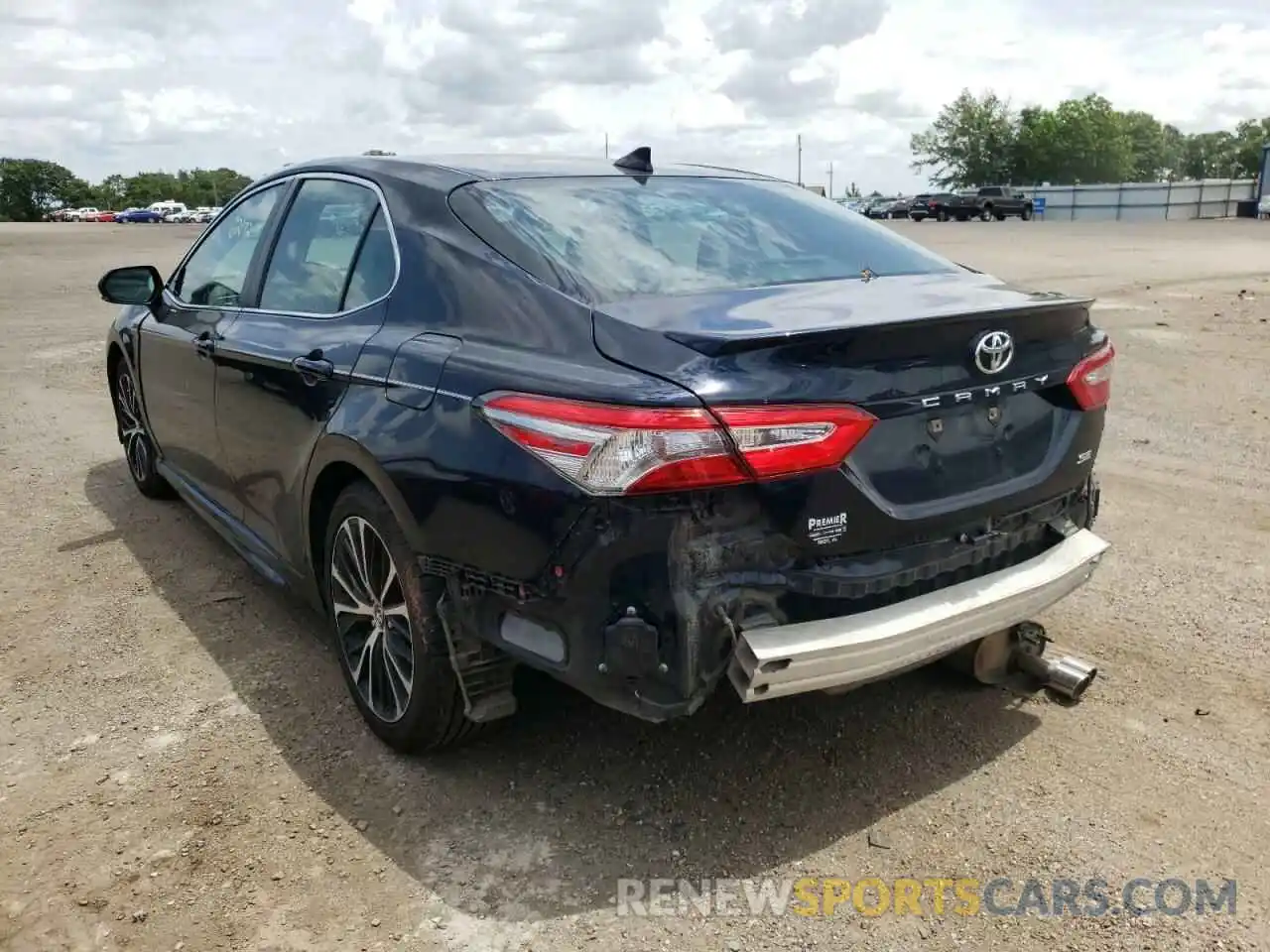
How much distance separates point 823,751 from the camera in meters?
3.21

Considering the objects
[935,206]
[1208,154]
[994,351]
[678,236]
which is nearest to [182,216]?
[935,206]

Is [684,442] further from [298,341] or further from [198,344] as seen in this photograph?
[198,344]

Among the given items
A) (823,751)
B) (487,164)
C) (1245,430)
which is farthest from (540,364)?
(1245,430)

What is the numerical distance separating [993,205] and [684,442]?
56.7 metres

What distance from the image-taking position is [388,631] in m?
3.16

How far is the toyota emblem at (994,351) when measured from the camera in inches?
107

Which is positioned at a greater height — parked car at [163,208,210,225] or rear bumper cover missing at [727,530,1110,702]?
parked car at [163,208,210,225]

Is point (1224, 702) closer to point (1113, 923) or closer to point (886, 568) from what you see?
point (1113, 923)

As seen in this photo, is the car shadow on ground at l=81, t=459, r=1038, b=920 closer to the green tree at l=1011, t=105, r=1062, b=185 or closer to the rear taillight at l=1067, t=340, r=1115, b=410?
the rear taillight at l=1067, t=340, r=1115, b=410

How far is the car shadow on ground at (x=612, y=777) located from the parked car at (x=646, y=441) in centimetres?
21

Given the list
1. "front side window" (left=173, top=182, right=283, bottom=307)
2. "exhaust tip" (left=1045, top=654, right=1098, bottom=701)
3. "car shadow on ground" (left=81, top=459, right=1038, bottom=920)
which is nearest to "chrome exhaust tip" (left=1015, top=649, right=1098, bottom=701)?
"exhaust tip" (left=1045, top=654, right=1098, bottom=701)

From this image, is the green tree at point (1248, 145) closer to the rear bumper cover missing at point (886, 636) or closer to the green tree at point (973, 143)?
the green tree at point (973, 143)

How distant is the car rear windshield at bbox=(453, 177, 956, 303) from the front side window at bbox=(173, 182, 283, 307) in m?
→ 1.44

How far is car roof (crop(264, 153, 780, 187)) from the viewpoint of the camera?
333 cm
